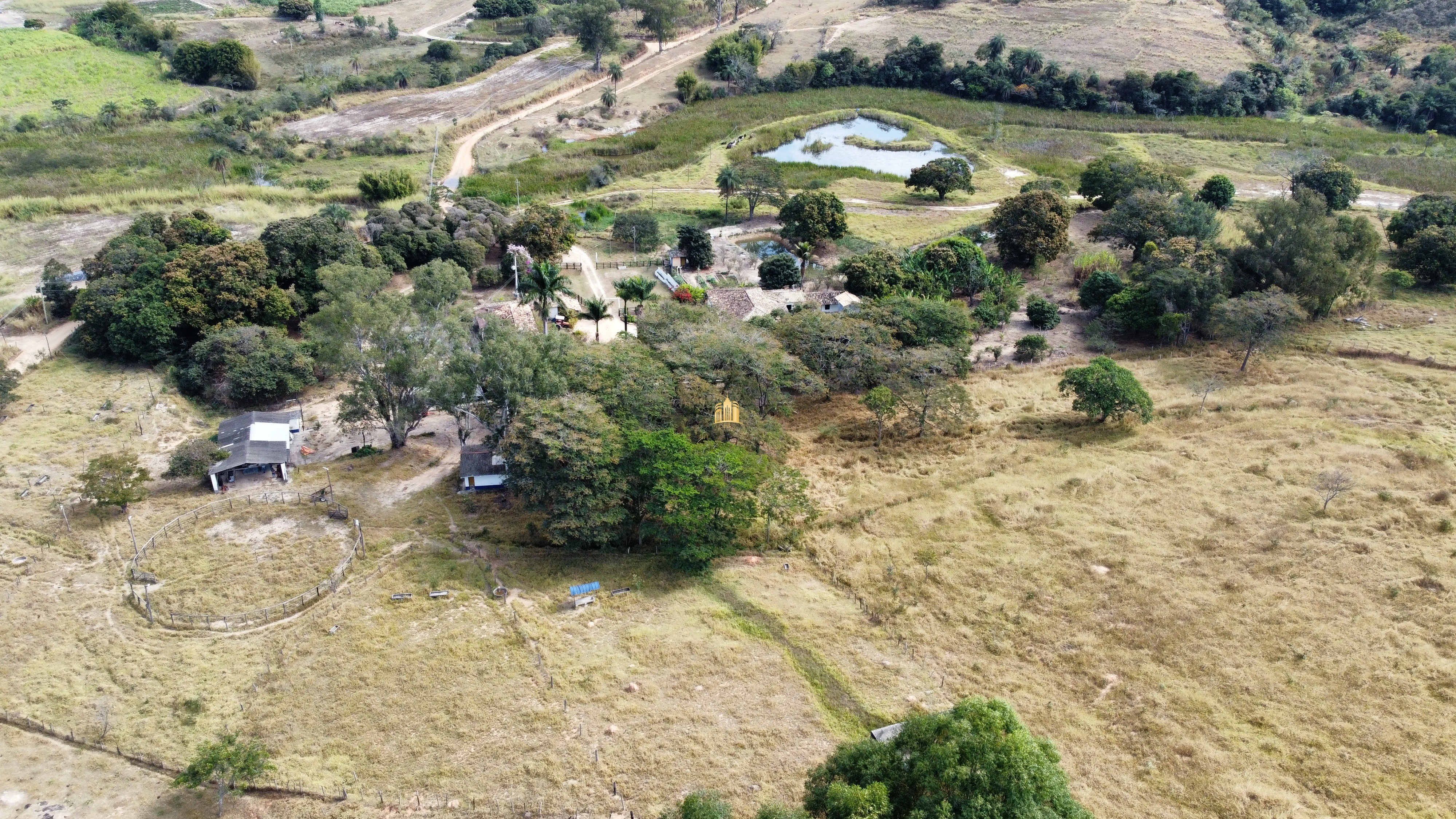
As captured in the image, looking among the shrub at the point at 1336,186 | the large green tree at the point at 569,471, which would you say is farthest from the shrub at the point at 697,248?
the shrub at the point at 1336,186

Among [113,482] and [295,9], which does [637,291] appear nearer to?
[113,482]

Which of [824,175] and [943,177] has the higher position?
[943,177]

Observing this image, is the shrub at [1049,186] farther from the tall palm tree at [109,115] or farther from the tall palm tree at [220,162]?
the tall palm tree at [109,115]

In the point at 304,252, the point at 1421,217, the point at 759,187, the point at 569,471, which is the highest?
the point at 1421,217

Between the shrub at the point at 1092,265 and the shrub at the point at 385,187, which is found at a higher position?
the shrub at the point at 385,187

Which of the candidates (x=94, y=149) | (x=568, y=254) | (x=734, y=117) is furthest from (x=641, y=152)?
(x=94, y=149)

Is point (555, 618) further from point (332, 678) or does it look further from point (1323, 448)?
point (1323, 448)

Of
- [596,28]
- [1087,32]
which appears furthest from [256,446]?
[1087,32]
